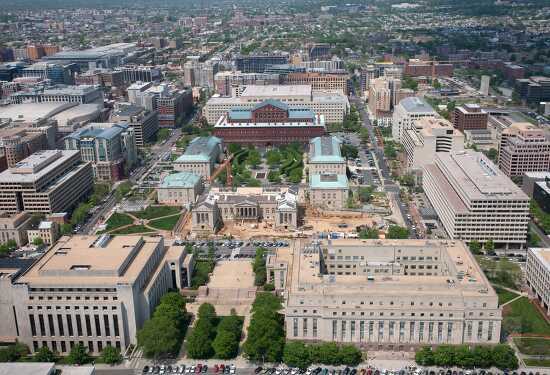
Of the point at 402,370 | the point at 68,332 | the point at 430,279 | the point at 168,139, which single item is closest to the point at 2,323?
the point at 68,332

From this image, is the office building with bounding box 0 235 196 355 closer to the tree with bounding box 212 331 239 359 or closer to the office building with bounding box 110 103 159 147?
the tree with bounding box 212 331 239 359

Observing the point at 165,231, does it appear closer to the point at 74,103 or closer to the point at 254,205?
the point at 254,205

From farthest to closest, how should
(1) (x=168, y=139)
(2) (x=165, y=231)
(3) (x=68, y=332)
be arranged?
(1) (x=168, y=139) < (2) (x=165, y=231) < (3) (x=68, y=332)

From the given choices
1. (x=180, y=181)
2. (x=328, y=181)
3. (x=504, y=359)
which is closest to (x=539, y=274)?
(x=504, y=359)

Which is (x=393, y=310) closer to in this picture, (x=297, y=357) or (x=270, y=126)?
(x=297, y=357)

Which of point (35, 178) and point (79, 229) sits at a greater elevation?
point (35, 178)

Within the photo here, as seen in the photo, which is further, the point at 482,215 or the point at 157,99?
the point at 157,99

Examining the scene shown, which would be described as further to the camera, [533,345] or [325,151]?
[325,151]
